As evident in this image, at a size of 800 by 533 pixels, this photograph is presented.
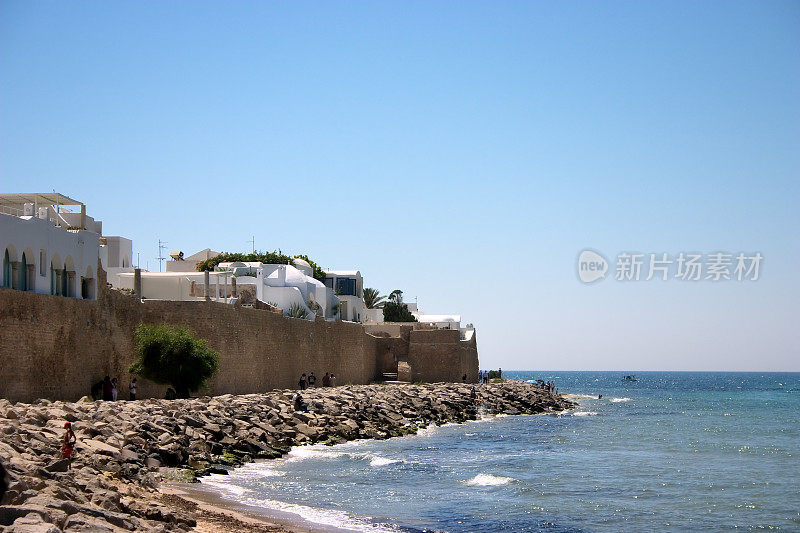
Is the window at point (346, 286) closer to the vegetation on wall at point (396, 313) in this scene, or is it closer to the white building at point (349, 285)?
the white building at point (349, 285)

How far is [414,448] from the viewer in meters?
24.1

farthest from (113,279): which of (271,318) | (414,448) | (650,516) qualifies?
(650,516)

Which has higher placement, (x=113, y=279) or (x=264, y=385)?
(x=113, y=279)

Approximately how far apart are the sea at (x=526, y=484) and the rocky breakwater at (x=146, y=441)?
0.89 meters

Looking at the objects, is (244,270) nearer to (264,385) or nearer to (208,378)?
(264,385)

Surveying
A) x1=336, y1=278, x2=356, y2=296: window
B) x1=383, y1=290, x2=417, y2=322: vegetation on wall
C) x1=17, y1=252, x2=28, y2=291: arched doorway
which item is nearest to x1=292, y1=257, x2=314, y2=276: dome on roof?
x1=336, y1=278, x2=356, y2=296: window

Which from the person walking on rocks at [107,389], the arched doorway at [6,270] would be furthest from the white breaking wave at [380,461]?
the arched doorway at [6,270]

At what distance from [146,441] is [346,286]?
1683 inches

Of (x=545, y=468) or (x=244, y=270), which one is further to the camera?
(x=244, y=270)

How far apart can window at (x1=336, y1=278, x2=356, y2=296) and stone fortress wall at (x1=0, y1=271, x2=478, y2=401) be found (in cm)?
1369

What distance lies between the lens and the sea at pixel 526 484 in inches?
555

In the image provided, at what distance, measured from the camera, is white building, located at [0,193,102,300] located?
2036 cm

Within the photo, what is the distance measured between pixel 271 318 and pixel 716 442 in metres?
15.2

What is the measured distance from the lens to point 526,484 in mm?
18141
